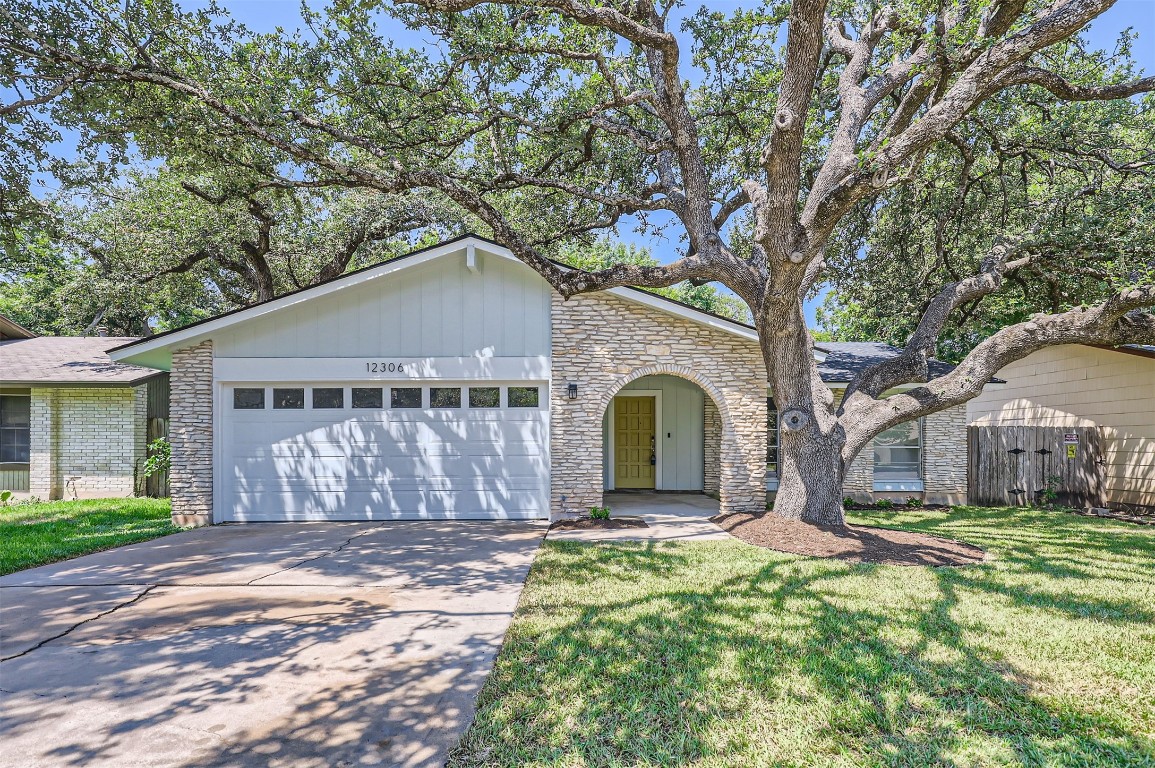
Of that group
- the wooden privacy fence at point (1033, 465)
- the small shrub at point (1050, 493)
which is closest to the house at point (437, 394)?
the wooden privacy fence at point (1033, 465)

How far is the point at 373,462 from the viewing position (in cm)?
940

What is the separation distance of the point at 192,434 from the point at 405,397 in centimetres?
352

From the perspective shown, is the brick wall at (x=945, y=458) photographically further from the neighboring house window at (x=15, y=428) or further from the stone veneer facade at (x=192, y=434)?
the neighboring house window at (x=15, y=428)

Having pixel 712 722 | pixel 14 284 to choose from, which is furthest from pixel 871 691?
pixel 14 284

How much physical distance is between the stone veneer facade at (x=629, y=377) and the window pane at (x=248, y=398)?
4.95 metres

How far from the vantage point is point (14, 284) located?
900 inches

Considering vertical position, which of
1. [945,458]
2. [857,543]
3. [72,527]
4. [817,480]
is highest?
[817,480]

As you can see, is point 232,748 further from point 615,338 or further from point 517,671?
point 615,338

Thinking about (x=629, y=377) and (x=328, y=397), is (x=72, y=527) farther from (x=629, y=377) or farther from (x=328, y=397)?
(x=629, y=377)

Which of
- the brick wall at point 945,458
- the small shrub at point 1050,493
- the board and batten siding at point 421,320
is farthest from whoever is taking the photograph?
the small shrub at point 1050,493

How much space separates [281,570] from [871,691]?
5926 mm

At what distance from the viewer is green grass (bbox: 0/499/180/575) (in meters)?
6.96

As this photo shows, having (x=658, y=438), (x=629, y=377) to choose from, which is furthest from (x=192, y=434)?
(x=658, y=438)

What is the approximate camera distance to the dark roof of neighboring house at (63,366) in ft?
38.2
